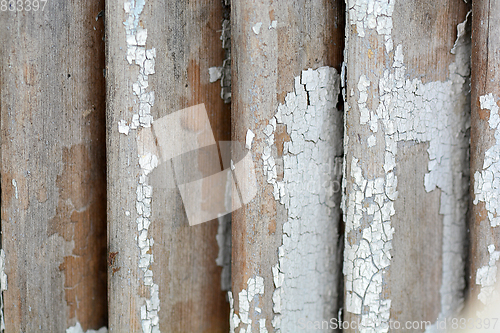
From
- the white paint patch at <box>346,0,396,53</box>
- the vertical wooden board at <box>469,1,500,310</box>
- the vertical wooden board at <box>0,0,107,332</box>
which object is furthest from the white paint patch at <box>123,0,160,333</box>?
the vertical wooden board at <box>469,1,500,310</box>

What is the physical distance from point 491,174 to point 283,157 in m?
0.40

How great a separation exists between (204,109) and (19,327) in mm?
624

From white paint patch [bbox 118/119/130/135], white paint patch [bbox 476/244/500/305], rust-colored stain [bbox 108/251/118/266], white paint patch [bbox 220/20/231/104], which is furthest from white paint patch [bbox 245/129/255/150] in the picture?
white paint patch [bbox 476/244/500/305]

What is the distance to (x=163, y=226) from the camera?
0.78 meters

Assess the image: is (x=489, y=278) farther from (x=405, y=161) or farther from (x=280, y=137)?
(x=280, y=137)

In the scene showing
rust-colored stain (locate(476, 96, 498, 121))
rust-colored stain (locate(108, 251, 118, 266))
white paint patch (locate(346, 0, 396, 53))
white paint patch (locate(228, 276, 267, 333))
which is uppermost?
white paint patch (locate(346, 0, 396, 53))

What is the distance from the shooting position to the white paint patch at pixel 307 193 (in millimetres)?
728

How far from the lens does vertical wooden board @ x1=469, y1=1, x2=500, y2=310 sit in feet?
2.28

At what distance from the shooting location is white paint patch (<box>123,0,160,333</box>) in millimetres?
721

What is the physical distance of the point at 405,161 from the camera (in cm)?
74

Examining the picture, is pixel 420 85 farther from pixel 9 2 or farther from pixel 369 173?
pixel 9 2

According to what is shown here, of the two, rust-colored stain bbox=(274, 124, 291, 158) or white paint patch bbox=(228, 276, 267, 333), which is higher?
rust-colored stain bbox=(274, 124, 291, 158)

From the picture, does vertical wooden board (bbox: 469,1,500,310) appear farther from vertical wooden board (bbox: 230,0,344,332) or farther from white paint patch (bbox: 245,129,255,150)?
white paint patch (bbox: 245,129,255,150)

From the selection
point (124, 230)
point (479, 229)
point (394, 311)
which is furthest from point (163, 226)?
point (479, 229)
